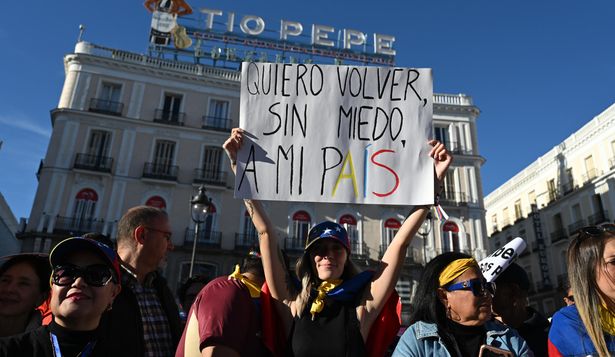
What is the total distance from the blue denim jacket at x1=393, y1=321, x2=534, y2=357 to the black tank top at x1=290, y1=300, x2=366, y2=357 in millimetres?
246

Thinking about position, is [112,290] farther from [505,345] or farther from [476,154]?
[476,154]

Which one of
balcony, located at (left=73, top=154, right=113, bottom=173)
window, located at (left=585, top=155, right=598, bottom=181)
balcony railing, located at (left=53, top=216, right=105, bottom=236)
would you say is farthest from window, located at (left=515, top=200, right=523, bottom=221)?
balcony railing, located at (left=53, top=216, right=105, bottom=236)

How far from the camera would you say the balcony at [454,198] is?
24688 millimetres

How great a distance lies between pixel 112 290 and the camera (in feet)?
6.65

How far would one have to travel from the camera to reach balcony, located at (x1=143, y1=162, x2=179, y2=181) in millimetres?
22281

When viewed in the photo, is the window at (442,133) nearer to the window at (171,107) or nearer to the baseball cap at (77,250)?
the window at (171,107)

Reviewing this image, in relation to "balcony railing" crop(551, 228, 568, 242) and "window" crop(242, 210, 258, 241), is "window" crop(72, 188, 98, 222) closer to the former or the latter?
"window" crop(242, 210, 258, 241)

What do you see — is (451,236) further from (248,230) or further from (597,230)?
(597,230)

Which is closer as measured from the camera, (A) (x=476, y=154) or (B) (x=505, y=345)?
(B) (x=505, y=345)

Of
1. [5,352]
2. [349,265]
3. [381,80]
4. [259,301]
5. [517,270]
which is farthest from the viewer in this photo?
[517,270]

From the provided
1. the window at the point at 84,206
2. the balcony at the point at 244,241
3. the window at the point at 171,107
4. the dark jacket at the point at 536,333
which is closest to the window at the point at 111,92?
the window at the point at 171,107

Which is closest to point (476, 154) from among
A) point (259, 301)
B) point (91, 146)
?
point (91, 146)

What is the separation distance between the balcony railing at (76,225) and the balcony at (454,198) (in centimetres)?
1850

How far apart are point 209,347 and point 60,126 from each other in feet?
78.5
